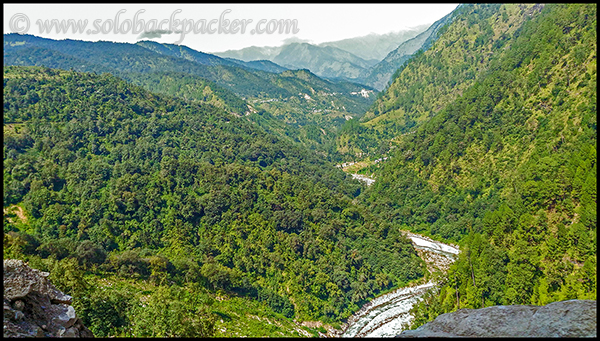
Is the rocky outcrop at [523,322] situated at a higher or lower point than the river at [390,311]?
higher

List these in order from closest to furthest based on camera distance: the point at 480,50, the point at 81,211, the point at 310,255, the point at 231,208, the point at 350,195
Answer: the point at 81,211 < the point at 310,255 < the point at 231,208 < the point at 350,195 < the point at 480,50

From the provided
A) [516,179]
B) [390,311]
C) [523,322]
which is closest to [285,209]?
[390,311]

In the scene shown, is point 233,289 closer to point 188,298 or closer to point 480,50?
point 188,298

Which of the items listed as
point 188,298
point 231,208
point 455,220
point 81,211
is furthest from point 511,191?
point 81,211

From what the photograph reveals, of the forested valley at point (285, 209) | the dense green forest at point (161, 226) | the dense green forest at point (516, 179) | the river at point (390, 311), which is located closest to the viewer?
the forested valley at point (285, 209)

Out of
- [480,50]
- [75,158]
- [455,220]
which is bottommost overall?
[455,220]

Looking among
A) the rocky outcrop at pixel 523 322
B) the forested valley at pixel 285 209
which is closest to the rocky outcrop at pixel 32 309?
the forested valley at pixel 285 209

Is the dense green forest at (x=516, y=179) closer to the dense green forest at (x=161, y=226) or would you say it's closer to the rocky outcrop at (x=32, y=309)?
the dense green forest at (x=161, y=226)

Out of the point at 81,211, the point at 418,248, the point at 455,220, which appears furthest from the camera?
the point at 455,220
